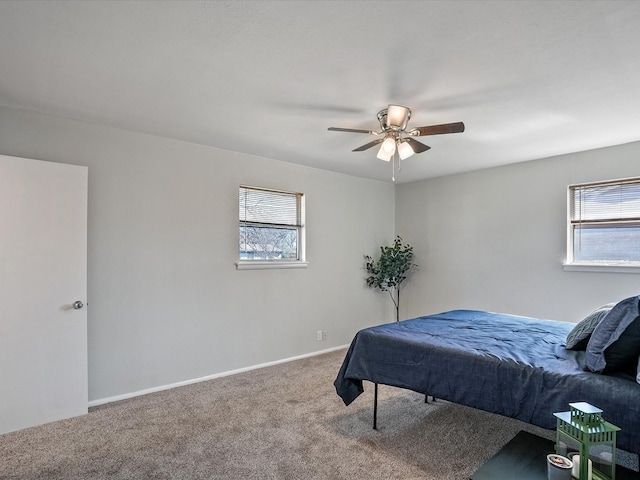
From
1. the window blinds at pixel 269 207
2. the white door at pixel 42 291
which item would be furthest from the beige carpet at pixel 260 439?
the window blinds at pixel 269 207

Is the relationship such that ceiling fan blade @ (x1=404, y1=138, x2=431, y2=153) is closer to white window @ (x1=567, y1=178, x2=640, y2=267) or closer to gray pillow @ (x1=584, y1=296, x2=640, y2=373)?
gray pillow @ (x1=584, y1=296, x2=640, y2=373)

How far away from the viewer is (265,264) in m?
4.25

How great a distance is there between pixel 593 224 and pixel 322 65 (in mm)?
3510

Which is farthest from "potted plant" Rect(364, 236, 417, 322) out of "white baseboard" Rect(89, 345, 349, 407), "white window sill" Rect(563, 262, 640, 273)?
"white window sill" Rect(563, 262, 640, 273)

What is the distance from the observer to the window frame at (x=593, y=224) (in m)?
3.70

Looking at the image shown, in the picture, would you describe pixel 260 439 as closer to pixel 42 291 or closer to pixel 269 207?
pixel 42 291

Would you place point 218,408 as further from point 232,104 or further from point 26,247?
point 232,104

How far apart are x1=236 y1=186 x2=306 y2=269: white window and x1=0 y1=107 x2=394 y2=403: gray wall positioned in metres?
0.10

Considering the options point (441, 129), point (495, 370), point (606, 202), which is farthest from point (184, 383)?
point (606, 202)

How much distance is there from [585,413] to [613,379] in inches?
18.6

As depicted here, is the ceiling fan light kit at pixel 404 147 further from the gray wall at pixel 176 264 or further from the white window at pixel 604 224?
the white window at pixel 604 224

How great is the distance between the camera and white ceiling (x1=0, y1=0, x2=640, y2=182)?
67.6 inches

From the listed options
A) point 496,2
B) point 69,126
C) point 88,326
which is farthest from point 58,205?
point 496,2

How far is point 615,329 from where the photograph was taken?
183 centimetres
